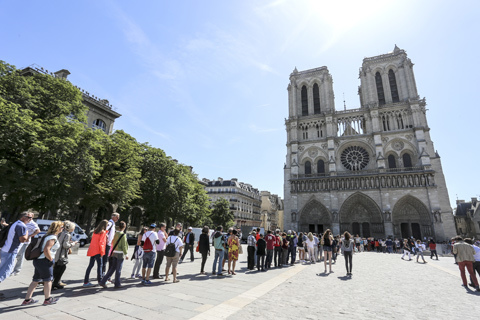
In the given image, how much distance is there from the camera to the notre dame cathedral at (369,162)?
32594 mm

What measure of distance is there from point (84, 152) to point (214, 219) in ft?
91.2

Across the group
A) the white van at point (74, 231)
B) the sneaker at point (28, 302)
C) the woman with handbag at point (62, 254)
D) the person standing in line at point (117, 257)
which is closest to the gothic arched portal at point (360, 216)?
the white van at point (74, 231)

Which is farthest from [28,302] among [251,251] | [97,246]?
[251,251]

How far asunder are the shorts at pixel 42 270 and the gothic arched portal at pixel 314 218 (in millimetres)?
35557

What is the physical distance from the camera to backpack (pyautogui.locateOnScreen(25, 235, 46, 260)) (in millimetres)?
4438

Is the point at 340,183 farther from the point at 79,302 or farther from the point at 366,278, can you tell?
the point at 79,302

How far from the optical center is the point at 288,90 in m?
46.2

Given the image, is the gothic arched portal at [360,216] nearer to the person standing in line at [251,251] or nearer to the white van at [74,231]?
the person standing in line at [251,251]

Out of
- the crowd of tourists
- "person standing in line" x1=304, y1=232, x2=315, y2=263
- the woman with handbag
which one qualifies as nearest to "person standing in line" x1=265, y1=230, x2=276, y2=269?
the crowd of tourists

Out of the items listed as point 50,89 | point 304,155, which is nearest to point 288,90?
point 304,155

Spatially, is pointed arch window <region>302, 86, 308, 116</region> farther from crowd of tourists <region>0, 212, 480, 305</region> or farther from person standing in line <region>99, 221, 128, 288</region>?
person standing in line <region>99, 221, 128, 288</region>

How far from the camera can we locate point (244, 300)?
528 cm

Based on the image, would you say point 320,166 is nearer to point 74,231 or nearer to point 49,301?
point 74,231

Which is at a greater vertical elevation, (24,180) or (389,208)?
(389,208)
